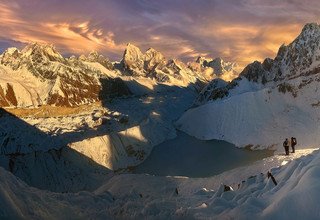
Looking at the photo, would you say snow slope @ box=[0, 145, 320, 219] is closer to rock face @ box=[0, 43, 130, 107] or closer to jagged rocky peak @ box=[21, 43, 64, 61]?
rock face @ box=[0, 43, 130, 107]

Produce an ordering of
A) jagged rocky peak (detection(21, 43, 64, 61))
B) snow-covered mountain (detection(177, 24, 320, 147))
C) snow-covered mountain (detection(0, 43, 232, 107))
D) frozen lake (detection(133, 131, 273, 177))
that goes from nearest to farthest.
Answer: frozen lake (detection(133, 131, 273, 177)) → snow-covered mountain (detection(177, 24, 320, 147)) → snow-covered mountain (detection(0, 43, 232, 107)) → jagged rocky peak (detection(21, 43, 64, 61))

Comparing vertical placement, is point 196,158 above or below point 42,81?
below

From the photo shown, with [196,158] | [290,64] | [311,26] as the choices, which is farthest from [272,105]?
[311,26]

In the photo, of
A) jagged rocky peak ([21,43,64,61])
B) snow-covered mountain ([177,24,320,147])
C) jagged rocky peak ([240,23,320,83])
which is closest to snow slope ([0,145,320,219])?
snow-covered mountain ([177,24,320,147])

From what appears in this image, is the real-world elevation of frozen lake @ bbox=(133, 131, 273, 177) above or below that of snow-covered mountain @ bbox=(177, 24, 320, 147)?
below

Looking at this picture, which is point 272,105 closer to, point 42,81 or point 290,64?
point 290,64

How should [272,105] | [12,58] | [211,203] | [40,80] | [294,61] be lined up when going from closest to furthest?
[211,203] < [272,105] < [294,61] < [40,80] < [12,58]
